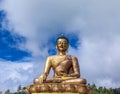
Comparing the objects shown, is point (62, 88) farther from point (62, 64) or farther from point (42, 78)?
point (62, 64)

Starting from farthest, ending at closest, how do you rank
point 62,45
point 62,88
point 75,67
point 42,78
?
point 62,45 < point 75,67 < point 42,78 < point 62,88

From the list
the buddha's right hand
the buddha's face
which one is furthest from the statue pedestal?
the buddha's face

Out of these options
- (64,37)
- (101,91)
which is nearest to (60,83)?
(64,37)

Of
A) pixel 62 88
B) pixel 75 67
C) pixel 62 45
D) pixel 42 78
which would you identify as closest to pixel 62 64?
pixel 75 67

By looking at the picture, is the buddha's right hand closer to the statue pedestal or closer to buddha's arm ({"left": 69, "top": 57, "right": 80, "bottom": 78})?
the statue pedestal

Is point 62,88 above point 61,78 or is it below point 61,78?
below

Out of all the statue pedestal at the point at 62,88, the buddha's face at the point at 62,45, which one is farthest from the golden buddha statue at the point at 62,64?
the statue pedestal at the point at 62,88

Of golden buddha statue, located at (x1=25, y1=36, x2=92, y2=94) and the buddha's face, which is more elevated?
the buddha's face

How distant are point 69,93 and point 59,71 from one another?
1.49 metres

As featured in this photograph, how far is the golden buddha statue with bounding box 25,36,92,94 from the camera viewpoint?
34.9 ft

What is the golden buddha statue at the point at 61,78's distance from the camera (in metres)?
10.6

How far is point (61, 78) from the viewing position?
37.4ft

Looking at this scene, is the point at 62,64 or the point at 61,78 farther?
the point at 62,64

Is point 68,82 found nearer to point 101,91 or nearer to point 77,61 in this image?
point 77,61
